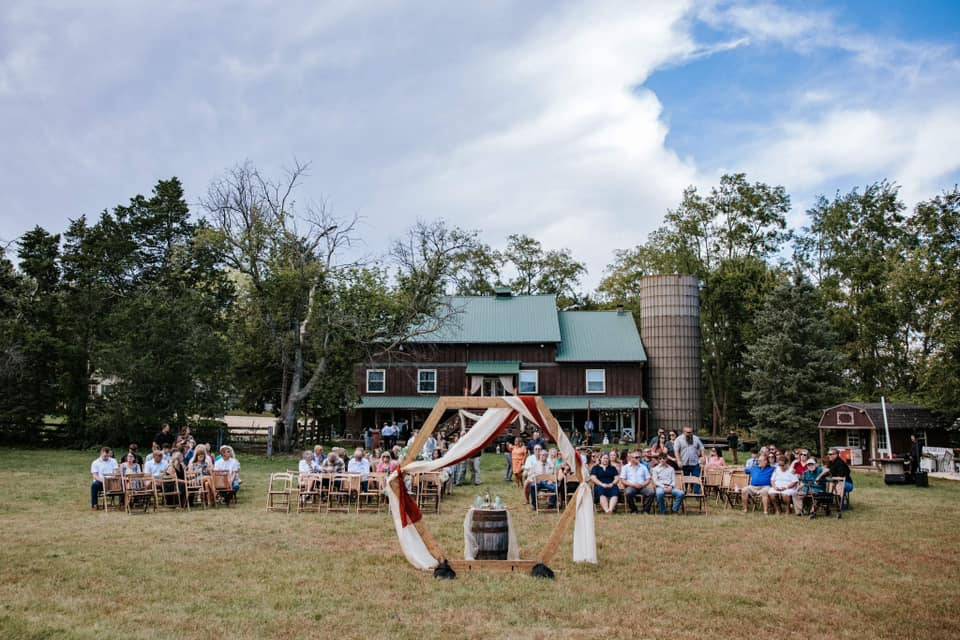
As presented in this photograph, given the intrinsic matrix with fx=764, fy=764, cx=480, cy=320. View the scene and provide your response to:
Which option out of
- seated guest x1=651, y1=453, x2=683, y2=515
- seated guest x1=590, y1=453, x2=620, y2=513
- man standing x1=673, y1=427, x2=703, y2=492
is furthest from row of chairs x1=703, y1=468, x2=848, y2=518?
seated guest x1=590, y1=453, x2=620, y2=513

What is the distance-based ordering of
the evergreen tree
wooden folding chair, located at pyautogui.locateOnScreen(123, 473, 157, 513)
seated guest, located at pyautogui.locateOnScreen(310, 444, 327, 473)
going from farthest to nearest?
1. the evergreen tree
2. seated guest, located at pyautogui.locateOnScreen(310, 444, 327, 473)
3. wooden folding chair, located at pyautogui.locateOnScreen(123, 473, 157, 513)

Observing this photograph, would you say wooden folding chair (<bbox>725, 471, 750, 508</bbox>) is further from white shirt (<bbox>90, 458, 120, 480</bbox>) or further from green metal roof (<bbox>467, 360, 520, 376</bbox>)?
green metal roof (<bbox>467, 360, 520, 376</bbox>)

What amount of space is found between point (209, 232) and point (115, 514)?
17.5 meters

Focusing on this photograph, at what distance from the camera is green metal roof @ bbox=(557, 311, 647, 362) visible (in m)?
37.6

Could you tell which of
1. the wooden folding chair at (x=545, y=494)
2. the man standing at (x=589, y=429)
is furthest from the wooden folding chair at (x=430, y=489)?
the man standing at (x=589, y=429)

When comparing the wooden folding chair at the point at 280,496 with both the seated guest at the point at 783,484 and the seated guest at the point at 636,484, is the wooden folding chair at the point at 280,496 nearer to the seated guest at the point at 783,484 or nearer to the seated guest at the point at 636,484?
the seated guest at the point at 636,484

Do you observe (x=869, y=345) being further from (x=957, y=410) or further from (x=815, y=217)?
(x=957, y=410)

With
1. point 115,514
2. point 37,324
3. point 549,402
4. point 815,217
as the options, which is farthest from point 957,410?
point 37,324

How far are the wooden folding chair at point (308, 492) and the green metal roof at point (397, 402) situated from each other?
21.3 m

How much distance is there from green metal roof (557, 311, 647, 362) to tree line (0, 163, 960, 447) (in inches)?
220

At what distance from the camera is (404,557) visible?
413 inches

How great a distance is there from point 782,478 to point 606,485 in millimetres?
3449

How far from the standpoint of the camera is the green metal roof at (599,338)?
3756 cm

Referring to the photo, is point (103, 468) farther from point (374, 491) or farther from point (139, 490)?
point (374, 491)
